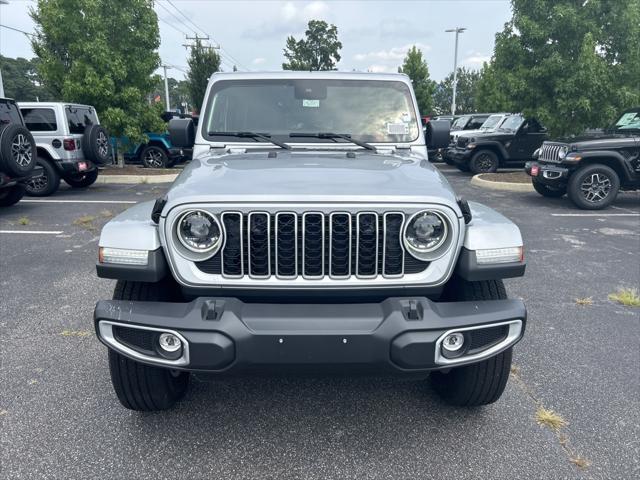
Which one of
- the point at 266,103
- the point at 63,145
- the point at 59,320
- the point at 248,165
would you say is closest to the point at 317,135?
the point at 266,103

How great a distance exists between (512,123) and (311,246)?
13342 mm

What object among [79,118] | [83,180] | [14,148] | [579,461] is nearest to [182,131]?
[579,461]

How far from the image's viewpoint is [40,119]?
10.2 meters

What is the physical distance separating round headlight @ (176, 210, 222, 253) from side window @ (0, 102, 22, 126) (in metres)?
7.24

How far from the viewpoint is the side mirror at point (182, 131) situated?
3791 millimetres

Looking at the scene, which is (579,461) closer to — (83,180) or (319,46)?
(83,180)

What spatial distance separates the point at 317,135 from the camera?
3.55 m

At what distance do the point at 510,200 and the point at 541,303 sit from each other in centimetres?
639

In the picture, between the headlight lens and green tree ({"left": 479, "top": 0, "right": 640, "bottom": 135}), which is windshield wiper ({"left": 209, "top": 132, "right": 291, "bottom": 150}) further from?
green tree ({"left": 479, "top": 0, "right": 640, "bottom": 135})

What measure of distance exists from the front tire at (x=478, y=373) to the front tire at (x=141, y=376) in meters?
1.52

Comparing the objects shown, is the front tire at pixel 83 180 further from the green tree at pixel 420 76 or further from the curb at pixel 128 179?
the green tree at pixel 420 76

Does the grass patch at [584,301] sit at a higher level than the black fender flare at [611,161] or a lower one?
lower

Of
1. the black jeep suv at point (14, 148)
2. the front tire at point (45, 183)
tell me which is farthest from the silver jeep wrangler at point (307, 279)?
the front tire at point (45, 183)

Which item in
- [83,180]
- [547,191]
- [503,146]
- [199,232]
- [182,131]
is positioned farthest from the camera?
[503,146]
